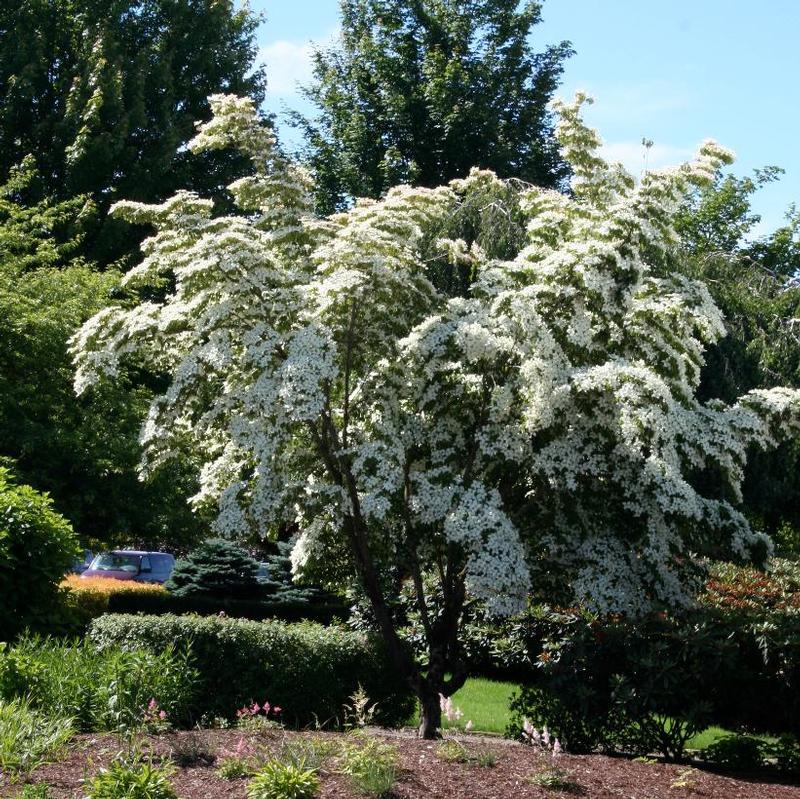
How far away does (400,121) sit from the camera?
22844 mm

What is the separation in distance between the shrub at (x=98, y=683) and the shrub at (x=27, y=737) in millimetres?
232

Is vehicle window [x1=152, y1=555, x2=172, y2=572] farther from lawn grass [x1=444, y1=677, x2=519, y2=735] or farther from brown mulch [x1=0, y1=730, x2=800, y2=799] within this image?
brown mulch [x1=0, y1=730, x2=800, y2=799]

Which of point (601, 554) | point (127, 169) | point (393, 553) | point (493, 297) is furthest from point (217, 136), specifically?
point (127, 169)

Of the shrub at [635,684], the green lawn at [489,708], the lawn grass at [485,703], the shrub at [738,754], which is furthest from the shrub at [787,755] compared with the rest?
the lawn grass at [485,703]

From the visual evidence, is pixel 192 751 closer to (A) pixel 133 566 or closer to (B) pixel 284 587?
(B) pixel 284 587

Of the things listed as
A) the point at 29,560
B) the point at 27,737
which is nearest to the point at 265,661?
the point at 27,737

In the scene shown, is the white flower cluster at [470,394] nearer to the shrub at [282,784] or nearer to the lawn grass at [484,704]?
the shrub at [282,784]

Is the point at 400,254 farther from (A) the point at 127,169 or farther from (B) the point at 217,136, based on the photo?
(A) the point at 127,169

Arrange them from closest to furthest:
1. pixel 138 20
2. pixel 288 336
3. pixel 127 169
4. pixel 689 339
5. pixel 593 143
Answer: pixel 288 336, pixel 689 339, pixel 593 143, pixel 127 169, pixel 138 20

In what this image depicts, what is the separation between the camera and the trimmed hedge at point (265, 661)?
8281mm

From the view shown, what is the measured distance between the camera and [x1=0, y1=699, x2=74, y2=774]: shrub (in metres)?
5.92

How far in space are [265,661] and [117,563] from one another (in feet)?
51.4

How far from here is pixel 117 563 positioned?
23.1 meters

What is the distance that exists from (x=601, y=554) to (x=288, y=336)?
280 centimetres
